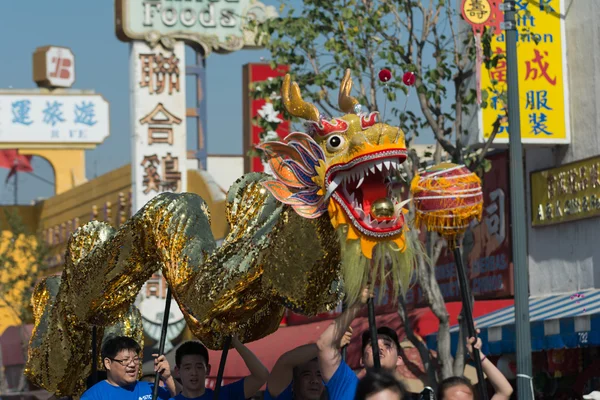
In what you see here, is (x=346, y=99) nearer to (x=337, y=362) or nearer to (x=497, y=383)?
(x=337, y=362)

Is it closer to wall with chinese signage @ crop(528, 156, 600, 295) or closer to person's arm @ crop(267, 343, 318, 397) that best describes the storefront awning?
wall with chinese signage @ crop(528, 156, 600, 295)

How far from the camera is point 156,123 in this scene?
21406mm

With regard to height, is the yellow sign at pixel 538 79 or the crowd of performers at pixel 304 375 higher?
the yellow sign at pixel 538 79

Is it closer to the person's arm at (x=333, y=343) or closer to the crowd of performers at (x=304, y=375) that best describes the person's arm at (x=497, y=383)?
the crowd of performers at (x=304, y=375)

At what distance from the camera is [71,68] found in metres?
40.3

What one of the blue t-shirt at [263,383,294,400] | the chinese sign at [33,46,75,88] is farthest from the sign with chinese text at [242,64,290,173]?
the chinese sign at [33,46,75,88]

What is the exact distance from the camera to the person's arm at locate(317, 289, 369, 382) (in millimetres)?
5246

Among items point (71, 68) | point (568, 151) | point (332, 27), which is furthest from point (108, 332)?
point (71, 68)

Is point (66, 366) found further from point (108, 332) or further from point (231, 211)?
point (231, 211)

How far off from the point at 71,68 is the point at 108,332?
32584 millimetres

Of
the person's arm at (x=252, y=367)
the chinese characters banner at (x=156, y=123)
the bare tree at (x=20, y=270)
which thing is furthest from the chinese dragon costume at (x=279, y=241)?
the bare tree at (x=20, y=270)

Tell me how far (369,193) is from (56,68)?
36.1 metres

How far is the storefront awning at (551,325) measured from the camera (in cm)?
1180

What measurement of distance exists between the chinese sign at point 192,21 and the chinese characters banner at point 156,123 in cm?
32
